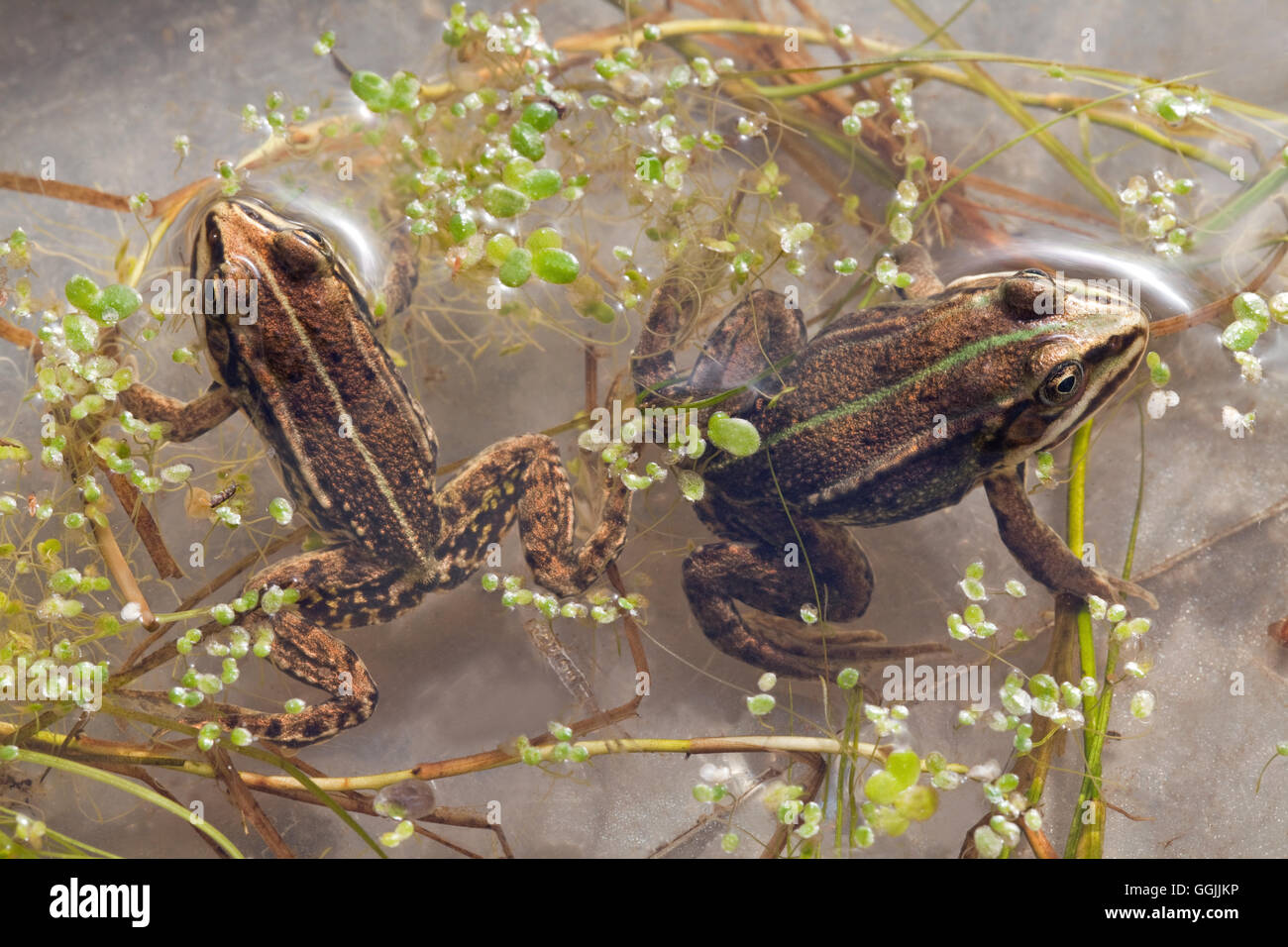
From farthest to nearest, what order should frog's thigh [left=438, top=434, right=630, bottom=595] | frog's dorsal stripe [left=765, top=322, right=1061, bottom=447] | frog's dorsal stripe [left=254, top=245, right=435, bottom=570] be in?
frog's thigh [left=438, top=434, right=630, bottom=595] → frog's dorsal stripe [left=254, top=245, right=435, bottom=570] → frog's dorsal stripe [left=765, top=322, right=1061, bottom=447]

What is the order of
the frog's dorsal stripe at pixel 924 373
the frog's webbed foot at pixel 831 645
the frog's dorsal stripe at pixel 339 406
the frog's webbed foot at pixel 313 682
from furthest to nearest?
the frog's webbed foot at pixel 831 645 → the frog's webbed foot at pixel 313 682 → the frog's dorsal stripe at pixel 339 406 → the frog's dorsal stripe at pixel 924 373

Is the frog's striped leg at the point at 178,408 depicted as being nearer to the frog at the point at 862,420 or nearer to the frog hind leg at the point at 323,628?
the frog hind leg at the point at 323,628

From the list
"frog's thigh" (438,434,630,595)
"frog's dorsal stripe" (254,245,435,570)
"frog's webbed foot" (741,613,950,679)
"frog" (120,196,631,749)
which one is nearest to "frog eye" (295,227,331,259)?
"frog" (120,196,631,749)

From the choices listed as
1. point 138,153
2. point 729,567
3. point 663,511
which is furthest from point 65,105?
point 729,567

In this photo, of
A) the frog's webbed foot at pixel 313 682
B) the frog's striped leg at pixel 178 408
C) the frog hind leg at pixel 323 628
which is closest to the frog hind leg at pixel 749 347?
the frog hind leg at pixel 323 628

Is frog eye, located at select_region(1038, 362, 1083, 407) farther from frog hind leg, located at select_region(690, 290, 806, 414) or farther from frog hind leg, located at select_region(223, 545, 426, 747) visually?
frog hind leg, located at select_region(223, 545, 426, 747)

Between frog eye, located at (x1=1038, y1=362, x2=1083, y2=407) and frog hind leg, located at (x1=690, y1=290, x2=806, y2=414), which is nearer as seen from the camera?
frog eye, located at (x1=1038, y1=362, x2=1083, y2=407)
